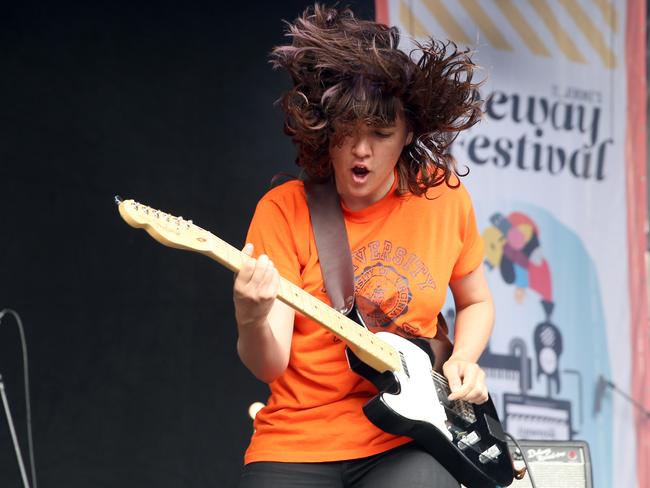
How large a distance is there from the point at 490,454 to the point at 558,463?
0.88 m

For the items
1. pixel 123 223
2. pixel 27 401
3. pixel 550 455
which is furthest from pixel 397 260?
pixel 27 401

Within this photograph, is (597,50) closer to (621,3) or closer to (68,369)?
(621,3)

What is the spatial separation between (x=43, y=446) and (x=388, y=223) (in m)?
2.00

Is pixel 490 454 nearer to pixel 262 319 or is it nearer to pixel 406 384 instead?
pixel 406 384

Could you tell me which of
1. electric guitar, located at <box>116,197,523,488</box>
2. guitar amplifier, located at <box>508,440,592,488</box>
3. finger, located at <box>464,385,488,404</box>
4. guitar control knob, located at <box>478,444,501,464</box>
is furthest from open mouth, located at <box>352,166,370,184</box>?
guitar amplifier, located at <box>508,440,592,488</box>

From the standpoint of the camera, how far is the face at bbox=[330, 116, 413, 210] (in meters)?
2.49

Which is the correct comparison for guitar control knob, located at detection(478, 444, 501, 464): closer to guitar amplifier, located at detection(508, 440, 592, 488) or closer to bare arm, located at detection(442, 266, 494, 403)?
bare arm, located at detection(442, 266, 494, 403)

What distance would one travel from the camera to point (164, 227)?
2129 mm

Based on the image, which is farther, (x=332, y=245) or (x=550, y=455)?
(x=550, y=455)

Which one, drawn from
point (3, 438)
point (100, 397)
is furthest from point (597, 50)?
point (3, 438)

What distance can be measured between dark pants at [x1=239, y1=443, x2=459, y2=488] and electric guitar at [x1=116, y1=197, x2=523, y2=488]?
0.05 meters

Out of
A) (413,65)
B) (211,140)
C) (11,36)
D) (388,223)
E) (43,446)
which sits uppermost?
(11,36)

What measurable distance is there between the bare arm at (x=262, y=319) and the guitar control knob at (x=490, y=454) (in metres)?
0.52

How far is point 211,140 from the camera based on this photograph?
4.23m
